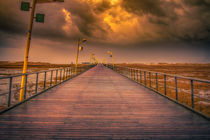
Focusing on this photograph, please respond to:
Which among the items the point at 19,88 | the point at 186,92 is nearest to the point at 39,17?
the point at 19,88

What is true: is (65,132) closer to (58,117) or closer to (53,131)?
(53,131)

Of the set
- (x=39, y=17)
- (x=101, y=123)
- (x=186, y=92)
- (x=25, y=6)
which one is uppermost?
(x=25, y=6)

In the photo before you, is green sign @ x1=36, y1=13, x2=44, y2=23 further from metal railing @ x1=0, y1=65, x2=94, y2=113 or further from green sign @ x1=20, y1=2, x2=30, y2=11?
metal railing @ x1=0, y1=65, x2=94, y2=113

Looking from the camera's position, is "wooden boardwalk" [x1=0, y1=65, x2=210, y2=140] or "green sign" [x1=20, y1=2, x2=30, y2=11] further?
"green sign" [x1=20, y1=2, x2=30, y2=11]

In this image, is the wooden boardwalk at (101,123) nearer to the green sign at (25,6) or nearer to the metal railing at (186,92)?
the metal railing at (186,92)

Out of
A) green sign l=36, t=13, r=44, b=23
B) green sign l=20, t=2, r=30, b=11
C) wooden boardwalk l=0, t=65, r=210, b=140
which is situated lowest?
wooden boardwalk l=0, t=65, r=210, b=140

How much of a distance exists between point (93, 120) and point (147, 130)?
1408mm

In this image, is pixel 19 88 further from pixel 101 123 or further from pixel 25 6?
pixel 25 6

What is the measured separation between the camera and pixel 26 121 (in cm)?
297

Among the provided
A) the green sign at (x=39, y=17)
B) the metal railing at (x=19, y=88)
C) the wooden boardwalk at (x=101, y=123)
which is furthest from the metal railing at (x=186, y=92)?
the green sign at (x=39, y=17)

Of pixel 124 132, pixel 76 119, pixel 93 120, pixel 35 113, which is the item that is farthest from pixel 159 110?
pixel 35 113

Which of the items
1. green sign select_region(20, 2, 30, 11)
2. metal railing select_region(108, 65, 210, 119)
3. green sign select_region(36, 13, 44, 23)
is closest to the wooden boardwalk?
metal railing select_region(108, 65, 210, 119)

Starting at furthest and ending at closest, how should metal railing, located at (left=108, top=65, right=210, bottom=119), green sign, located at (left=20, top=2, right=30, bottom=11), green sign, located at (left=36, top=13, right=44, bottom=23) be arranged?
green sign, located at (left=36, top=13, right=44, bottom=23) < green sign, located at (left=20, top=2, right=30, bottom=11) < metal railing, located at (left=108, top=65, right=210, bottom=119)

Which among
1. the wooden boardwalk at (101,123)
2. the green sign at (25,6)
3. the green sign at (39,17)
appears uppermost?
the green sign at (25,6)
